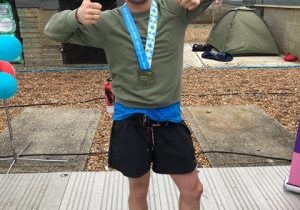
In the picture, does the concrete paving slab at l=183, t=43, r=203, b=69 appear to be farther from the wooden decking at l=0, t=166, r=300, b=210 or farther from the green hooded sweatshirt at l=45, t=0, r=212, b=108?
the green hooded sweatshirt at l=45, t=0, r=212, b=108

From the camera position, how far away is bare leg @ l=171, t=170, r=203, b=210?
7.78 feet

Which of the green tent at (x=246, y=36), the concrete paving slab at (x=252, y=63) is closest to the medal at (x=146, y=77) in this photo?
the concrete paving slab at (x=252, y=63)

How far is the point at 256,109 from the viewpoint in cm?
605

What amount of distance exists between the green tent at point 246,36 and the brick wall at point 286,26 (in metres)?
0.28

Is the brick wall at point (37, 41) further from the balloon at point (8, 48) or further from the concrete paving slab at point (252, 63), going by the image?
the balloon at point (8, 48)

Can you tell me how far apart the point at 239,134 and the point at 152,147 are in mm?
2864

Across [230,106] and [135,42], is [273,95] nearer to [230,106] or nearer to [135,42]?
[230,106]

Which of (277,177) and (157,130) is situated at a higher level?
(157,130)

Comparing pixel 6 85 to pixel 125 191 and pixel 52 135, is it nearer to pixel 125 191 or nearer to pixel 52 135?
pixel 125 191

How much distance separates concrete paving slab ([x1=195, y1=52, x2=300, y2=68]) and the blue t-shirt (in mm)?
7345

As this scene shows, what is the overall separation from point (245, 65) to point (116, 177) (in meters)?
6.55

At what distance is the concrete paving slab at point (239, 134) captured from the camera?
14.1 ft

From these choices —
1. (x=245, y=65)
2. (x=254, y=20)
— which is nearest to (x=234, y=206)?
(x=245, y=65)

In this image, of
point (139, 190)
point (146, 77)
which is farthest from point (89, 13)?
point (139, 190)
